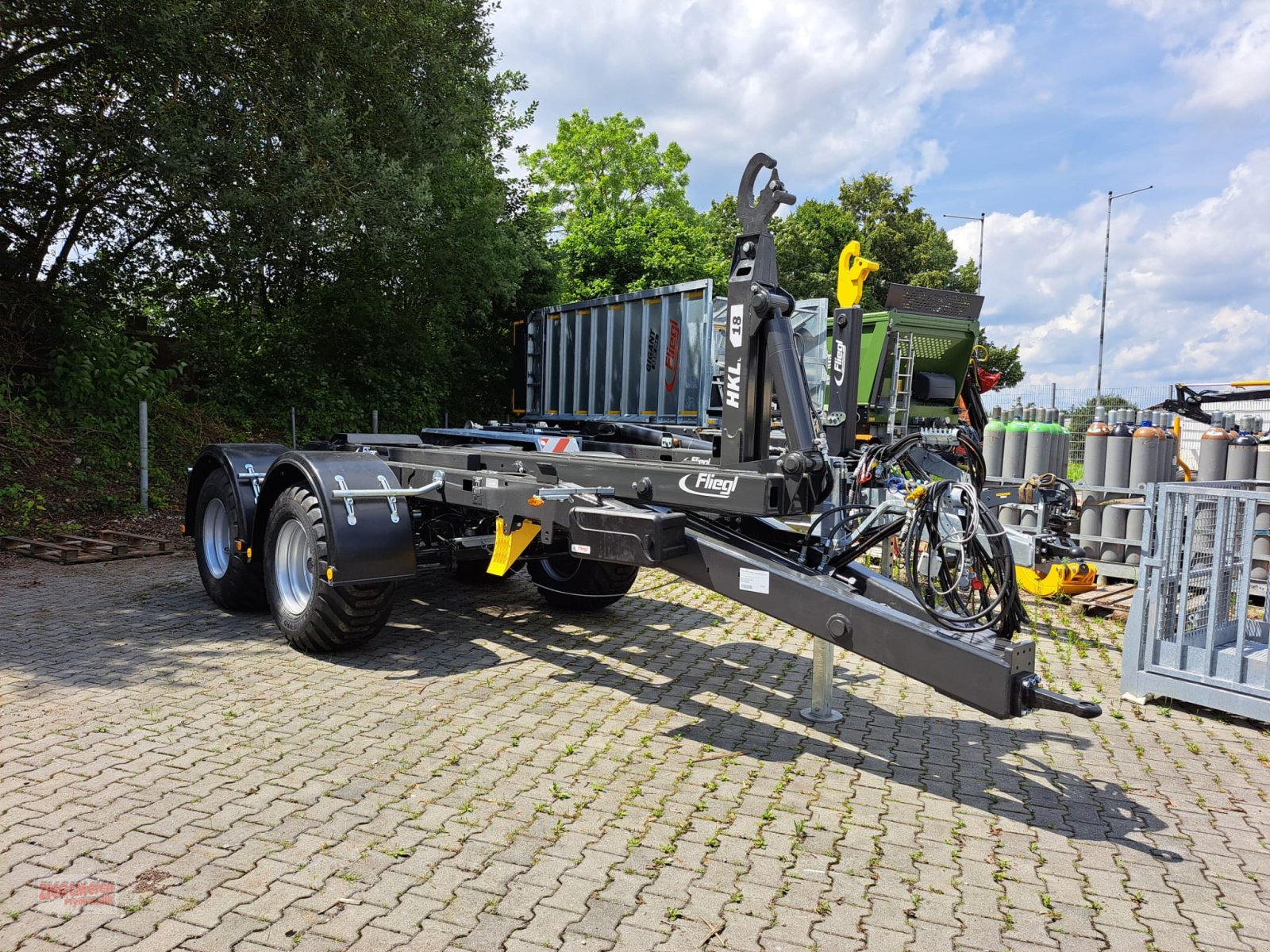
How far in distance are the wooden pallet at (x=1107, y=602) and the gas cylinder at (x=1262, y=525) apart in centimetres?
92

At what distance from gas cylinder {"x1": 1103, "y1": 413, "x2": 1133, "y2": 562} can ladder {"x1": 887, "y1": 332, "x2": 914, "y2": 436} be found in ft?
8.87

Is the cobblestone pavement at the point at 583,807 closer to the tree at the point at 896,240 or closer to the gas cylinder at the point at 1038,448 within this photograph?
the gas cylinder at the point at 1038,448

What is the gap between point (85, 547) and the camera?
9.37 meters

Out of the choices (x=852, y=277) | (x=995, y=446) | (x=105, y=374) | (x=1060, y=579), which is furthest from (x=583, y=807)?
(x=105, y=374)

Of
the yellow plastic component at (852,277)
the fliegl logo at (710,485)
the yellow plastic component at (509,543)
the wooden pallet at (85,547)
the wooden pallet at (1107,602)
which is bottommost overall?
the wooden pallet at (85,547)

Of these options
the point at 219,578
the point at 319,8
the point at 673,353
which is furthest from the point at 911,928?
the point at 319,8

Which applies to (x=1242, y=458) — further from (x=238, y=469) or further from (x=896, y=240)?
(x=896, y=240)

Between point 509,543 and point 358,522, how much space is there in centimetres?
99

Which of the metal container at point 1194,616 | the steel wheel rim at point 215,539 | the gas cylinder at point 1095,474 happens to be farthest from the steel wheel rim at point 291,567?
the gas cylinder at point 1095,474

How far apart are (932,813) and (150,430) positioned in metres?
12.3

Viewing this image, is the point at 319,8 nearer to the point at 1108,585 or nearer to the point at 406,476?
the point at 406,476

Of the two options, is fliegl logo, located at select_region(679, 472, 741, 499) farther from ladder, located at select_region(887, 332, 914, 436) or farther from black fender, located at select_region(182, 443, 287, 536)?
ladder, located at select_region(887, 332, 914, 436)

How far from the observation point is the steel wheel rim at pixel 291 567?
593 centimetres

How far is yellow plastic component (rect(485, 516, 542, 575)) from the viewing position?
202 inches
